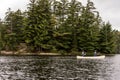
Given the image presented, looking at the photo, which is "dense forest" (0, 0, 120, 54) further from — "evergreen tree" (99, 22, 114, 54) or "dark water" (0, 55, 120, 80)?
"dark water" (0, 55, 120, 80)

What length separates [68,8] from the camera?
3947 inches

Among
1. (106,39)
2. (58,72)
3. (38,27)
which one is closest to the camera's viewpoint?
(58,72)

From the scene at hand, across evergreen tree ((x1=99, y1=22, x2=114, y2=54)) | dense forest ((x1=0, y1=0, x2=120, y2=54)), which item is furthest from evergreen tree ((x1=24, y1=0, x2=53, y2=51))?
evergreen tree ((x1=99, y1=22, x2=114, y2=54))

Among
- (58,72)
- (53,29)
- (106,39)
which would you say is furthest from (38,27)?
(58,72)

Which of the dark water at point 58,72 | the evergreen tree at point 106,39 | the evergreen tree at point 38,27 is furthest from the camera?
the evergreen tree at point 106,39

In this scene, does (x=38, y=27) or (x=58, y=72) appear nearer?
(x=58, y=72)

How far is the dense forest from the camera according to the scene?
94.1 meters

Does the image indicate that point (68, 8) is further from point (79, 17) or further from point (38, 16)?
point (38, 16)

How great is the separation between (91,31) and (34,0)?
22.9 metres

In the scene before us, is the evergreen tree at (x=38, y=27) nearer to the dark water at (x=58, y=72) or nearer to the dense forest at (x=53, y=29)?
the dense forest at (x=53, y=29)

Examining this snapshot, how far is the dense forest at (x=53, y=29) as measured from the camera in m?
94.1

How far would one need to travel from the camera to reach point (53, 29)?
97438 millimetres

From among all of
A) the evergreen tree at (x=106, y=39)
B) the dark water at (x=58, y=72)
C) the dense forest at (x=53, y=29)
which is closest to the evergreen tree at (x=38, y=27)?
the dense forest at (x=53, y=29)

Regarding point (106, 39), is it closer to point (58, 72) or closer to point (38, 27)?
point (38, 27)
